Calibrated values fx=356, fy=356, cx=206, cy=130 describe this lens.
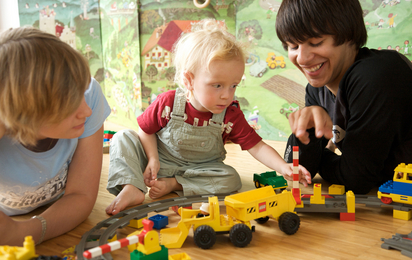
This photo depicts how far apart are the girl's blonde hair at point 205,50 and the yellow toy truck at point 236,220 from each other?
0.46 meters

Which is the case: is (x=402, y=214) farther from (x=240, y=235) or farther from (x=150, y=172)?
(x=150, y=172)

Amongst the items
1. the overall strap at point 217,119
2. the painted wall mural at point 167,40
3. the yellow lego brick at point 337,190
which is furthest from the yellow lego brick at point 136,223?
the painted wall mural at point 167,40

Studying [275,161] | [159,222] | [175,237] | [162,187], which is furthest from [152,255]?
[275,161]

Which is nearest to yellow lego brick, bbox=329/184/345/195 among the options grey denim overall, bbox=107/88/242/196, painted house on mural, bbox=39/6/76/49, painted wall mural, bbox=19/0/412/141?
grey denim overall, bbox=107/88/242/196

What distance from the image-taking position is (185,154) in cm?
132

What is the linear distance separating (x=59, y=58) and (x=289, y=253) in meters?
0.63

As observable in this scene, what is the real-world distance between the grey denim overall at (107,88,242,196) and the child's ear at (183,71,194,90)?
6 cm

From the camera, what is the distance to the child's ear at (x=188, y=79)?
1.20 metres

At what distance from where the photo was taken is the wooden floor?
0.78m

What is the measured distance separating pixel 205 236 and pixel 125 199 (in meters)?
0.38

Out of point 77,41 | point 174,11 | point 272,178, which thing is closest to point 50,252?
point 272,178

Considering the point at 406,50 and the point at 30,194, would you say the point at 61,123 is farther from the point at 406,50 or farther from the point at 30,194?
the point at 406,50

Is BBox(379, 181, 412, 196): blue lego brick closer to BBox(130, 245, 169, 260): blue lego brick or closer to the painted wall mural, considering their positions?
BBox(130, 245, 169, 260): blue lego brick

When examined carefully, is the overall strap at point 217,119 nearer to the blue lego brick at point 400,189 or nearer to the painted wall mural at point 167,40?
the blue lego brick at point 400,189
